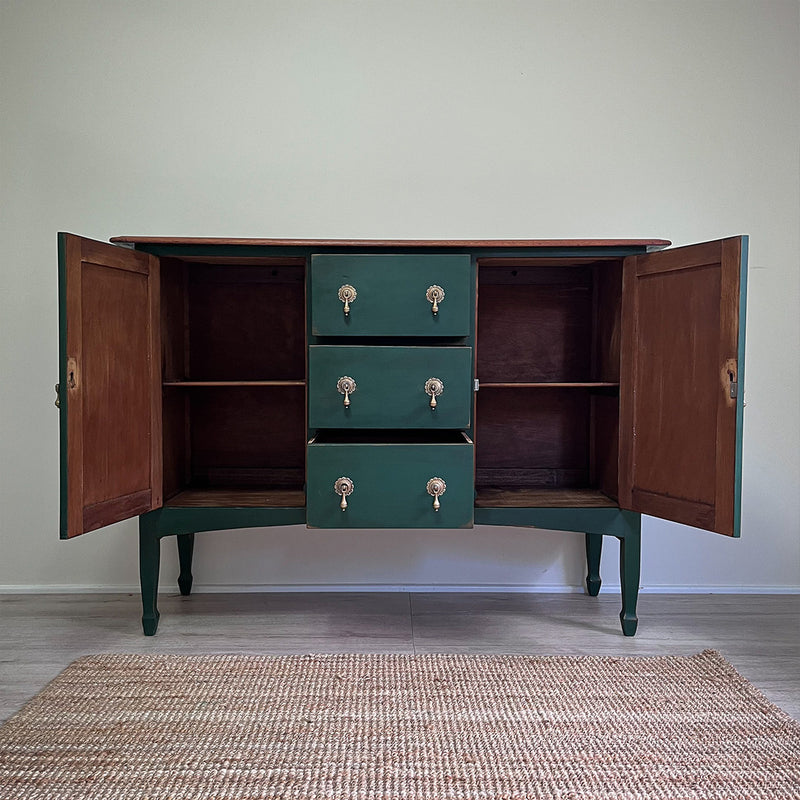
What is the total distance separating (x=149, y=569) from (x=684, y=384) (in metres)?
1.38

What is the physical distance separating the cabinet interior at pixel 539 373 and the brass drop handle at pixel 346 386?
570 millimetres

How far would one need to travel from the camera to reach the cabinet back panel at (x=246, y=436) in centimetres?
217

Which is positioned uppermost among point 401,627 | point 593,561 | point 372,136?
point 372,136

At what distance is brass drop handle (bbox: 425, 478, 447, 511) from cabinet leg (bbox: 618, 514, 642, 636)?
505 mm

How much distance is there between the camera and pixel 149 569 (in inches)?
72.8

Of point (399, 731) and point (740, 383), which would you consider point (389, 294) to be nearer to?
point (740, 383)

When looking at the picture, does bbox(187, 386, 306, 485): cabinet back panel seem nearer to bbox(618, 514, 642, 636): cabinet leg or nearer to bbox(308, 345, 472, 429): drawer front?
bbox(308, 345, 472, 429): drawer front

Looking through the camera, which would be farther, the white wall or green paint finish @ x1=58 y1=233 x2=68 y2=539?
the white wall

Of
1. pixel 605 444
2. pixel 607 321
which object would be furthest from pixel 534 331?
pixel 605 444

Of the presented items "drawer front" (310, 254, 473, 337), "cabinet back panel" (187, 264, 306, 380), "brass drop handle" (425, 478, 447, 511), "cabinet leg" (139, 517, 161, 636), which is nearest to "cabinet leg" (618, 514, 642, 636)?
"brass drop handle" (425, 478, 447, 511)

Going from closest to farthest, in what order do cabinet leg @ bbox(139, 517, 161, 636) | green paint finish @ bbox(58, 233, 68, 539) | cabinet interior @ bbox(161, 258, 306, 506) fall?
green paint finish @ bbox(58, 233, 68, 539), cabinet leg @ bbox(139, 517, 161, 636), cabinet interior @ bbox(161, 258, 306, 506)

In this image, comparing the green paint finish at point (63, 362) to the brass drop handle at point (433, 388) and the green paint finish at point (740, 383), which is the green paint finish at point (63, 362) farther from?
the green paint finish at point (740, 383)

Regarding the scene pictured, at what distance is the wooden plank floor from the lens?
1.75 metres

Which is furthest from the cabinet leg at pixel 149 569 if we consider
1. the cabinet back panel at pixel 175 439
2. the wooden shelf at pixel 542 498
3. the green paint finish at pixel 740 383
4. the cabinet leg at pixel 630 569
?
the green paint finish at pixel 740 383
